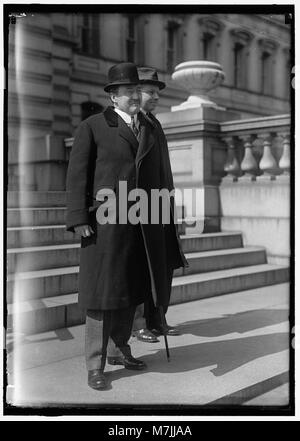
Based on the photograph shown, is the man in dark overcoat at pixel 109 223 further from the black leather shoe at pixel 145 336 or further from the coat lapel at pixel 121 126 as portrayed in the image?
the black leather shoe at pixel 145 336

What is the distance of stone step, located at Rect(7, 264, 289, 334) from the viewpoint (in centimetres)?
471

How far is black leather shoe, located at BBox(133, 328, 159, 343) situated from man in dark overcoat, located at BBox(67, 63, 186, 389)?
1.00 metres

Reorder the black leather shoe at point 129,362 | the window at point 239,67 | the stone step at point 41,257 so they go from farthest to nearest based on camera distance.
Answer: the window at point 239,67 → the stone step at point 41,257 → the black leather shoe at point 129,362

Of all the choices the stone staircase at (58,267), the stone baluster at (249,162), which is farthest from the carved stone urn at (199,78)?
the stone staircase at (58,267)

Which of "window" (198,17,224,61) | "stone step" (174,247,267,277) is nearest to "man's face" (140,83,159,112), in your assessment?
"stone step" (174,247,267,277)

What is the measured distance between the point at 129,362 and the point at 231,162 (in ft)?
16.1

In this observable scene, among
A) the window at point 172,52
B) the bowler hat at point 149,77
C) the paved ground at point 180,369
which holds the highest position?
the window at point 172,52

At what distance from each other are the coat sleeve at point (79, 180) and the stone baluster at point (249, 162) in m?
4.77

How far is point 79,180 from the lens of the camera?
362 cm

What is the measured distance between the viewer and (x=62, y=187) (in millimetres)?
9875

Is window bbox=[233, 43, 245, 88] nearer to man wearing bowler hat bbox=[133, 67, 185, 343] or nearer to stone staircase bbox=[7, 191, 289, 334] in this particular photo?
stone staircase bbox=[7, 191, 289, 334]

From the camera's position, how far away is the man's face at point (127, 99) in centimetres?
374

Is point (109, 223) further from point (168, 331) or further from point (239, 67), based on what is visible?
point (239, 67)

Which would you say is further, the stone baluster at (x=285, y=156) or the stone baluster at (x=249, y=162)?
the stone baluster at (x=249, y=162)
